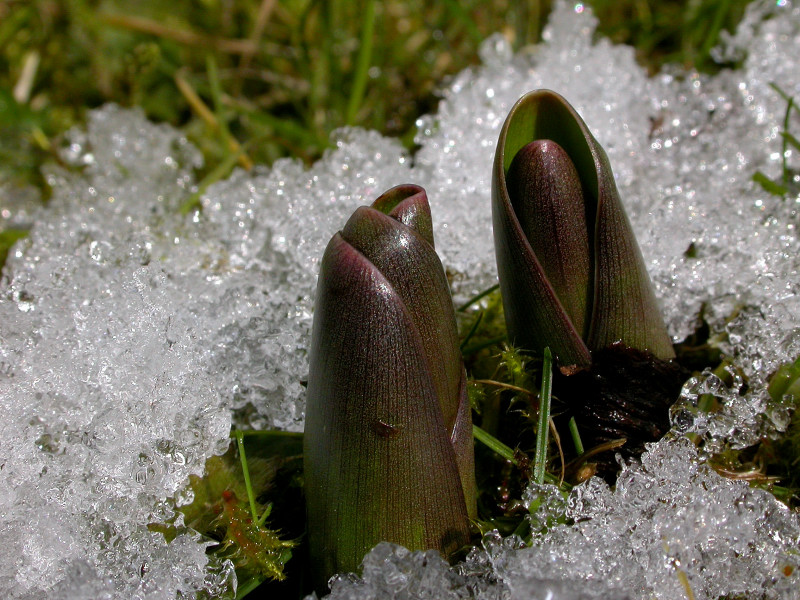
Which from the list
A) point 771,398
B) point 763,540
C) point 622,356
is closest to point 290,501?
point 622,356

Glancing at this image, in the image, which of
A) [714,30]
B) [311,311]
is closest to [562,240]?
[311,311]

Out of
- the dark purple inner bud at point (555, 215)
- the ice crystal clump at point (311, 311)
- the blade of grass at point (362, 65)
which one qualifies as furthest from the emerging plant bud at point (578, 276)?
the blade of grass at point (362, 65)

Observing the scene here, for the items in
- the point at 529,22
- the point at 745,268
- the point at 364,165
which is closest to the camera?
the point at 745,268

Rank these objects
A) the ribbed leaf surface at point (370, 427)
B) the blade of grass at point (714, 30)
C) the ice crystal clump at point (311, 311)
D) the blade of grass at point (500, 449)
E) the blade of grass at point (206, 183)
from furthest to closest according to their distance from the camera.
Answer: the blade of grass at point (714, 30)
the blade of grass at point (206, 183)
the blade of grass at point (500, 449)
the ice crystal clump at point (311, 311)
the ribbed leaf surface at point (370, 427)

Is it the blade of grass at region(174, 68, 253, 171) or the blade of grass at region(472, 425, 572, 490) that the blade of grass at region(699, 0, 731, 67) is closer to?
the blade of grass at region(174, 68, 253, 171)

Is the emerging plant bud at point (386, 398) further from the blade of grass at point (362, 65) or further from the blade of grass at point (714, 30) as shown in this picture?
the blade of grass at point (714, 30)

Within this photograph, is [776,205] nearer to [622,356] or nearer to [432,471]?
[622,356]

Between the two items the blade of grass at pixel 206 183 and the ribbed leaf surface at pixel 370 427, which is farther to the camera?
the blade of grass at pixel 206 183
